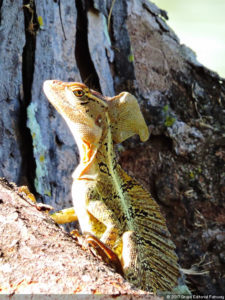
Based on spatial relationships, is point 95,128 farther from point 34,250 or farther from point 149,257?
point 34,250

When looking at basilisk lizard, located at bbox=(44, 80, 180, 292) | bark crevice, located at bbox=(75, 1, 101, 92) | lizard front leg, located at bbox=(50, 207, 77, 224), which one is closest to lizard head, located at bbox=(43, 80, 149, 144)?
basilisk lizard, located at bbox=(44, 80, 180, 292)

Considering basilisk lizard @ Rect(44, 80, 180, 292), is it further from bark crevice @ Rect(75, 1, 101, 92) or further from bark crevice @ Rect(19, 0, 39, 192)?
bark crevice @ Rect(75, 1, 101, 92)

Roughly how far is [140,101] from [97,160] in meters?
2.18

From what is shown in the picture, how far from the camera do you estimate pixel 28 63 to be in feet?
11.6

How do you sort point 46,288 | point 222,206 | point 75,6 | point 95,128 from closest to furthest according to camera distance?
1. point 46,288
2. point 95,128
3. point 75,6
4. point 222,206

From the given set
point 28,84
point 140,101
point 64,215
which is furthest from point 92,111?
point 140,101

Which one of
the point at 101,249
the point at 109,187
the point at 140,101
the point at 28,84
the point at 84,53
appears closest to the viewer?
the point at 101,249

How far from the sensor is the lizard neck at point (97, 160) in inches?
97.3

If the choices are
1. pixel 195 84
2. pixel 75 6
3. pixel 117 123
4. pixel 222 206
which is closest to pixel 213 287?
pixel 222 206

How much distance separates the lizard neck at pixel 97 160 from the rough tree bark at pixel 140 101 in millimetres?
807

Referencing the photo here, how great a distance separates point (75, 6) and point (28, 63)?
2.87 ft

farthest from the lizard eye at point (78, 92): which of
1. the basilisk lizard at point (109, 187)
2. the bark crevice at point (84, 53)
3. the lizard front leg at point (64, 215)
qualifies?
the bark crevice at point (84, 53)

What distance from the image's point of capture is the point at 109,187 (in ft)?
8.07

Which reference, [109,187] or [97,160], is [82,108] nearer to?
[97,160]
